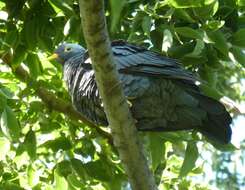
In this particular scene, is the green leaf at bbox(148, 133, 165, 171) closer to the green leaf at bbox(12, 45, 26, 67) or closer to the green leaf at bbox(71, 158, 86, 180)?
the green leaf at bbox(71, 158, 86, 180)

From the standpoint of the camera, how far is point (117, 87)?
274 centimetres

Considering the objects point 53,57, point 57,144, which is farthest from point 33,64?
point 57,144

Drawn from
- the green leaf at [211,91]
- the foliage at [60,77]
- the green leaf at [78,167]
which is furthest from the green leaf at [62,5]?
the green leaf at [78,167]

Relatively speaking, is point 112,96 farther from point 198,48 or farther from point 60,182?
point 60,182

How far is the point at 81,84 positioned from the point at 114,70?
94 cm

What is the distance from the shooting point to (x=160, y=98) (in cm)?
344

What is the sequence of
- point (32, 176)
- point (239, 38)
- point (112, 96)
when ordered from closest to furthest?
1. point (112, 96)
2. point (239, 38)
3. point (32, 176)

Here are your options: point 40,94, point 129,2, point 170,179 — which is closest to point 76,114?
point 40,94

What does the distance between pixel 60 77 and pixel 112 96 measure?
157 cm

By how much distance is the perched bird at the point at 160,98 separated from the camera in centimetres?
337

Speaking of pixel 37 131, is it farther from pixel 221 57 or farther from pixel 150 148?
pixel 221 57

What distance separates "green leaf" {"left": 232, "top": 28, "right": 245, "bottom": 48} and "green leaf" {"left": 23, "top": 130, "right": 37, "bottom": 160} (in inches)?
49.4

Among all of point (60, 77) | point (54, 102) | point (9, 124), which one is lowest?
point (9, 124)

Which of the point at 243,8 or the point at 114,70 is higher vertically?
the point at 243,8
